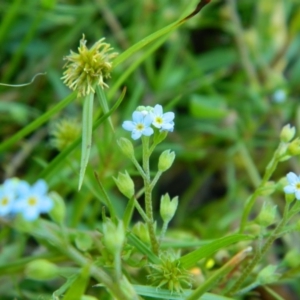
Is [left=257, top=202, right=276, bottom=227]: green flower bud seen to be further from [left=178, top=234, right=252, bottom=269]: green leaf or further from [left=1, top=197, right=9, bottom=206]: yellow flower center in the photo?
[left=1, top=197, right=9, bottom=206]: yellow flower center

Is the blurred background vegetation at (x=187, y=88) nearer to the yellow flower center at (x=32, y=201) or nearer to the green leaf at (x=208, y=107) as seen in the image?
the green leaf at (x=208, y=107)

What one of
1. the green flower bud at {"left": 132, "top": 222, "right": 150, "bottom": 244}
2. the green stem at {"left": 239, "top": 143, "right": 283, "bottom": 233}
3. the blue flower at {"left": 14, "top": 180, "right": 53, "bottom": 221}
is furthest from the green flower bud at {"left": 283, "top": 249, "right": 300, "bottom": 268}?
the blue flower at {"left": 14, "top": 180, "right": 53, "bottom": 221}

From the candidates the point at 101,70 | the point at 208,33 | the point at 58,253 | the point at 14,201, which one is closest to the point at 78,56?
the point at 101,70

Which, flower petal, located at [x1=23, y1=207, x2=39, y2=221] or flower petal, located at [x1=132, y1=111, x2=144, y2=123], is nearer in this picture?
flower petal, located at [x1=23, y1=207, x2=39, y2=221]

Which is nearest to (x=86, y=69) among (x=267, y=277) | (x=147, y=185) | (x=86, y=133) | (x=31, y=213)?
(x=86, y=133)

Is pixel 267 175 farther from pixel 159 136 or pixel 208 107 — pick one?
pixel 208 107

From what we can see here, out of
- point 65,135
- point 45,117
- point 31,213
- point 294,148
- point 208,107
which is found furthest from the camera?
point 208,107

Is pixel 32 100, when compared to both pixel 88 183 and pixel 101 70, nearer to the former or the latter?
pixel 88 183
